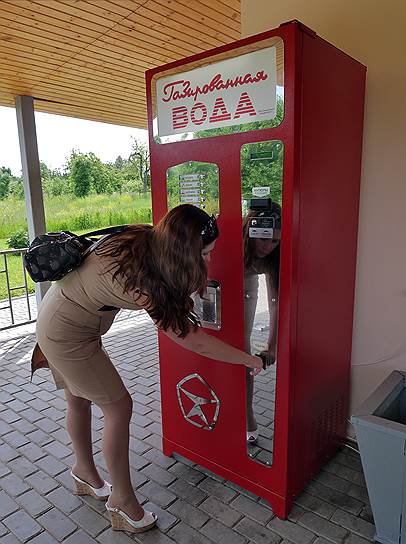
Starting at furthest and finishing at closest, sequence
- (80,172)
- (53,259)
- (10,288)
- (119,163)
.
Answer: (119,163)
(80,172)
(10,288)
(53,259)

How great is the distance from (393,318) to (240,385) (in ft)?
3.03

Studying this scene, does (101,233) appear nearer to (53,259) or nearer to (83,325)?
(53,259)

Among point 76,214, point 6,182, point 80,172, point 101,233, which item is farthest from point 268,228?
point 80,172

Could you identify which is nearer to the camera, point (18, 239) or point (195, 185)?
point (195, 185)

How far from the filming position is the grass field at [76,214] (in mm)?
5723

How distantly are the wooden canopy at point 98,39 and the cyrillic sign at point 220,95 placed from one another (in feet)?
3.43

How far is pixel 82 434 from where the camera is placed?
1.95m

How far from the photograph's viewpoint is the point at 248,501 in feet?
6.41

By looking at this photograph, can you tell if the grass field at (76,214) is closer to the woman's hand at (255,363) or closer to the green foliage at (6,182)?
the green foliage at (6,182)

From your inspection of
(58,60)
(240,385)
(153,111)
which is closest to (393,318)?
(240,385)

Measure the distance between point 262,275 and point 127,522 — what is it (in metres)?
1.28

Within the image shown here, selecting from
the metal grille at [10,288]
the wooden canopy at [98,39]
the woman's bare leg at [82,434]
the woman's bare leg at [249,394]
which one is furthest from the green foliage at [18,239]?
the woman's bare leg at [249,394]

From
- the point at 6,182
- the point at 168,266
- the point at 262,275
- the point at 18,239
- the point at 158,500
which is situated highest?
the point at 6,182

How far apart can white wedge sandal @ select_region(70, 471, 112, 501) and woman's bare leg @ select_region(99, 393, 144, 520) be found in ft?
0.65
